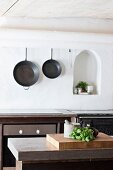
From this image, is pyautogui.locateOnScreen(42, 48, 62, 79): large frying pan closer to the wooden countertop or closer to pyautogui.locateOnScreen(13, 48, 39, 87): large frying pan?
pyautogui.locateOnScreen(13, 48, 39, 87): large frying pan

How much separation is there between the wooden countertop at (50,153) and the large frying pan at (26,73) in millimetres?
2442

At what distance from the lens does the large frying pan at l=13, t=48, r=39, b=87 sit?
5.82 meters

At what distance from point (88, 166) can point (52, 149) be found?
445 millimetres

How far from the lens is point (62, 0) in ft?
11.9

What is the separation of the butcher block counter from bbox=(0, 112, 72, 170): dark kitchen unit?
1590mm

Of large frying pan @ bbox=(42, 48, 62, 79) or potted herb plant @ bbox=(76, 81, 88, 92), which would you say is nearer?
large frying pan @ bbox=(42, 48, 62, 79)

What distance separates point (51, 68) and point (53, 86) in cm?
29

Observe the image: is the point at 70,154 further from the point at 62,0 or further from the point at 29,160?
the point at 62,0

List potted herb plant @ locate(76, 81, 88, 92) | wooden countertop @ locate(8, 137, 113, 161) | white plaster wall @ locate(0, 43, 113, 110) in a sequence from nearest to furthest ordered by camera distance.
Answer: wooden countertop @ locate(8, 137, 113, 161), white plaster wall @ locate(0, 43, 113, 110), potted herb plant @ locate(76, 81, 88, 92)

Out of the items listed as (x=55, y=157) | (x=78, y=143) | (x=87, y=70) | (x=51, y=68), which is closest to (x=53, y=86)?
(x=51, y=68)

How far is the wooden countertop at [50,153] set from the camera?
3156mm

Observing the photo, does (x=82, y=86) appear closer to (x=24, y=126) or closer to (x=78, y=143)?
(x=24, y=126)

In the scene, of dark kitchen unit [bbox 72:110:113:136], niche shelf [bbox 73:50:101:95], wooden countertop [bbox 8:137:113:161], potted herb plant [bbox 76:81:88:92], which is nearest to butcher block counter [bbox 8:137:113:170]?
wooden countertop [bbox 8:137:113:161]

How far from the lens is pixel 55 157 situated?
10.5 ft
